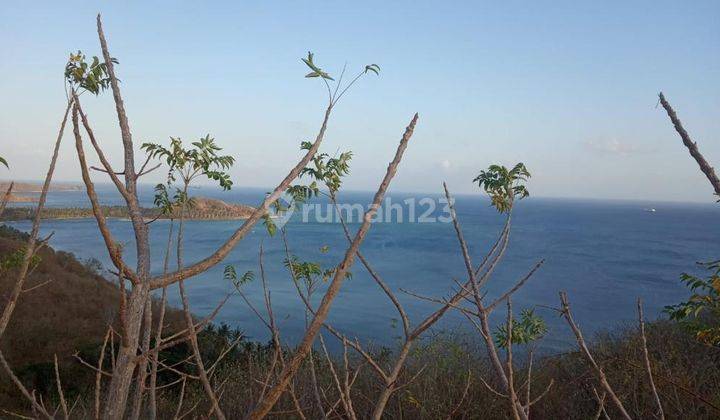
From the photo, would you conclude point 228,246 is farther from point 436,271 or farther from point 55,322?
point 436,271

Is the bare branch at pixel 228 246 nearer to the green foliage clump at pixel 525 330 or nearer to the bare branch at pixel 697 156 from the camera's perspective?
the bare branch at pixel 697 156

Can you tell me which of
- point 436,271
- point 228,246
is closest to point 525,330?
point 228,246

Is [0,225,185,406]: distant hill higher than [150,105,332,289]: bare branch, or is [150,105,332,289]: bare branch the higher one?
[150,105,332,289]: bare branch

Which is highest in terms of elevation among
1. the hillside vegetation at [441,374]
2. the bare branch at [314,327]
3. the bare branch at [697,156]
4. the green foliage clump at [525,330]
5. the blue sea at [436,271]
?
the bare branch at [697,156]

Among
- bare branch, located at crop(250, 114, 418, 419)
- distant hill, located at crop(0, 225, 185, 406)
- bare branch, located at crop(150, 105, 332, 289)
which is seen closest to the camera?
bare branch, located at crop(250, 114, 418, 419)

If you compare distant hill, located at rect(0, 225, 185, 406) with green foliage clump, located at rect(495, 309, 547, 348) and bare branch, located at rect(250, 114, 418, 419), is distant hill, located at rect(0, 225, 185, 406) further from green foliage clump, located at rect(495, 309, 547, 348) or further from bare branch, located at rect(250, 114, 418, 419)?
bare branch, located at rect(250, 114, 418, 419)

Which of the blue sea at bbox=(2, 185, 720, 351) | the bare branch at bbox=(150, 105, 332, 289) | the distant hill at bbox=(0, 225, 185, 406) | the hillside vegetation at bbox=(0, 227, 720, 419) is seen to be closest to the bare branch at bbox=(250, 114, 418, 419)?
the bare branch at bbox=(150, 105, 332, 289)

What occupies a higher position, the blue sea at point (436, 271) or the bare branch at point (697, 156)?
the bare branch at point (697, 156)

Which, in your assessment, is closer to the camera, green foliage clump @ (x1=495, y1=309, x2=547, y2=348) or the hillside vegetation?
green foliage clump @ (x1=495, y1=309, x2=547, y2=348)

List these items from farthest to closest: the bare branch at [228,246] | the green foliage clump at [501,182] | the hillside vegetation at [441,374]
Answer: the hillside vegetation at [441,374] → the green foliage clump at [501,182] → the bare branch at [228,246]

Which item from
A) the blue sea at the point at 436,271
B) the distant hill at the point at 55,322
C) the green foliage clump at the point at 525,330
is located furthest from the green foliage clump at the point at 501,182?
the distant hill at the point at 55,322

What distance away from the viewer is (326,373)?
7.47 metres

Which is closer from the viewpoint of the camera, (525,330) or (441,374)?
(525,330)

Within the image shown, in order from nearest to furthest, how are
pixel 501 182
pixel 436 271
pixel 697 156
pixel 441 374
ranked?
pixel 697 156, pixel 501 182, pixel 441 374, pixel 436 271
